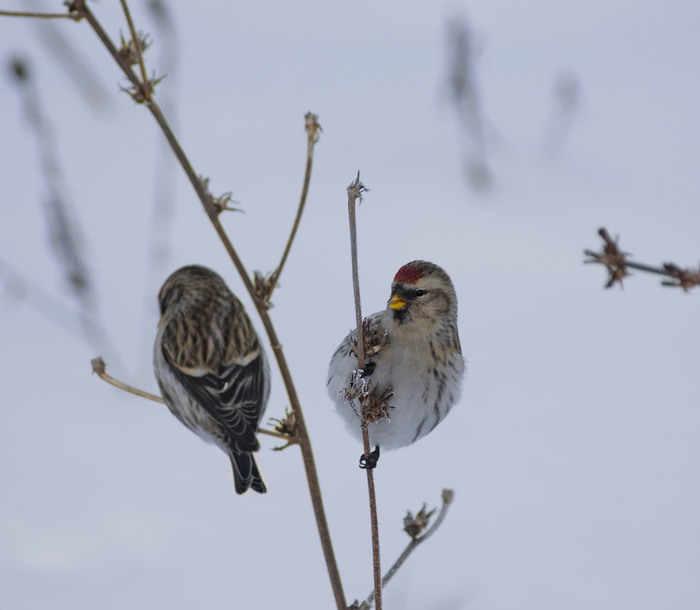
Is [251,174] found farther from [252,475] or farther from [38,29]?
[252,475]

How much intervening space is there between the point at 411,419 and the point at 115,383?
3.21 ft

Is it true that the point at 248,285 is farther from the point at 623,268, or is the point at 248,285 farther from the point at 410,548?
the point at 410,548

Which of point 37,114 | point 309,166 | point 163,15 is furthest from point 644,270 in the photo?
point 37,114

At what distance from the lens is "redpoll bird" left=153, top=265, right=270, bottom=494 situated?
1.97 m

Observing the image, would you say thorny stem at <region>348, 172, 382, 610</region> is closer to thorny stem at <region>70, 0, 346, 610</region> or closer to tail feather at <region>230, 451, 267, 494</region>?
thorny stem at <region>70, 0, 346, 610</region>

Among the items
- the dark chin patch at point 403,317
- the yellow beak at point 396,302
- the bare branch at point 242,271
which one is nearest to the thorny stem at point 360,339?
the bare branch at point 242,271

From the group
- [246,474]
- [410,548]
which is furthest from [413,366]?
[410,548]

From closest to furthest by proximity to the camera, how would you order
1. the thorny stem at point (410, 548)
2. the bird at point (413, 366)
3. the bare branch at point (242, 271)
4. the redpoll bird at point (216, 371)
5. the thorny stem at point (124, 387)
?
1. the bare branch at point (242, 271)
2. the thorny stem at point (124, 387)
3. the thorny stem at point (410, 548)
4. the redpoll bird at point (216, 371)
5. the bird at point (413, 366)

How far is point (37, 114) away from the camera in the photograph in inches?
155

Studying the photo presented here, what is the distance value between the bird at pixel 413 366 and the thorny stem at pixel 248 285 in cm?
73

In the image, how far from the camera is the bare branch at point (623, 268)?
3.31ft

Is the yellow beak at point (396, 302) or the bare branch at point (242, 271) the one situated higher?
the yellow beak at point (396, 302)

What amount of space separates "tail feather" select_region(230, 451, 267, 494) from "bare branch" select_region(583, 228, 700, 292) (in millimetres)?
1214

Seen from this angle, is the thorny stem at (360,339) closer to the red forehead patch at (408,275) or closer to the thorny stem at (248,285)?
the thorny stem at (248,285)
